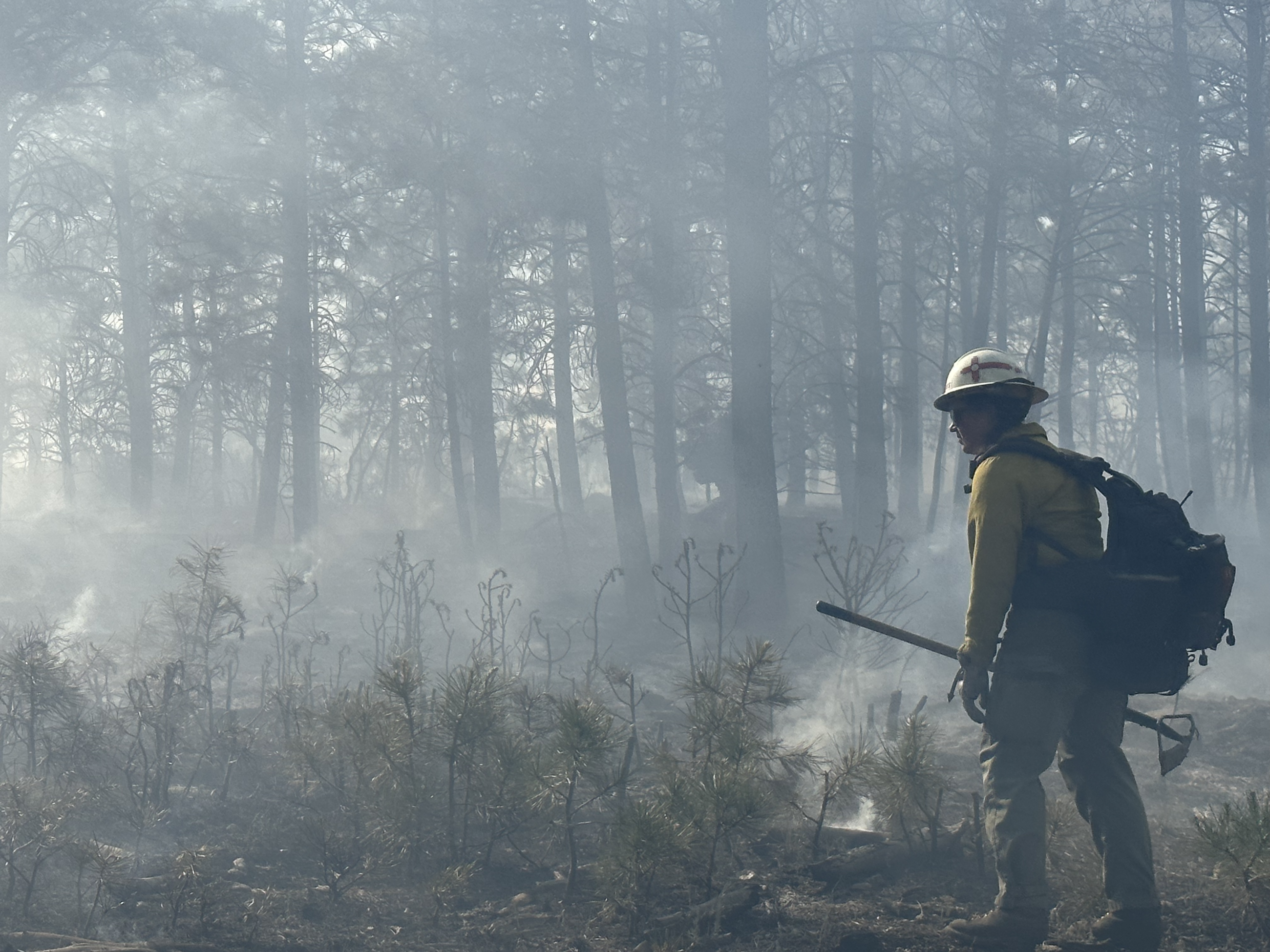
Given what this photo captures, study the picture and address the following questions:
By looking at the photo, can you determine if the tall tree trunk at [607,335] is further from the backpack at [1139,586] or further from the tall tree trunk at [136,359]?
the tall tree trunk at [136,359]

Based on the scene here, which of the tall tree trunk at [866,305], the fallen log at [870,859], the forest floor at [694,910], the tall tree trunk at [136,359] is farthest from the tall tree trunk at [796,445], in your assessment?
the tall tree trunk at [136,359]

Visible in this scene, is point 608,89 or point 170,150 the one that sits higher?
point 170,150

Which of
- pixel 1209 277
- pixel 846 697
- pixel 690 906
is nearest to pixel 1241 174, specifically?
pixel 1209 277

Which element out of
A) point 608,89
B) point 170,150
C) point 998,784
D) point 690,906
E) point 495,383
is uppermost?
point 170,150

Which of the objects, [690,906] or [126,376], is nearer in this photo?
[690,906]

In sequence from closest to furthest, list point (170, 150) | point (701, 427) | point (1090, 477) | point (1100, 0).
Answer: point (1090, 477) < point (1100, 0) < point (170, 150) < point (701, 427)

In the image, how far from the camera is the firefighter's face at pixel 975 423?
3.82 metres

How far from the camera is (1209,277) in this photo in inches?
878

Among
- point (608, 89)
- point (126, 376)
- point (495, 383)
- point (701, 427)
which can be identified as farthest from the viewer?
point (495, 383)

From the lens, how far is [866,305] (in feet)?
47.1

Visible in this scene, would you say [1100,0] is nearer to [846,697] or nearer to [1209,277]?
[1209,277]

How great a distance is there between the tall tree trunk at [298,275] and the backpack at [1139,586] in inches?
555

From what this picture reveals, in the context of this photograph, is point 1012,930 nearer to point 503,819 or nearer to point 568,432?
point 503,819

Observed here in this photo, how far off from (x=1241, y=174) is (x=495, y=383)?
13.9m
